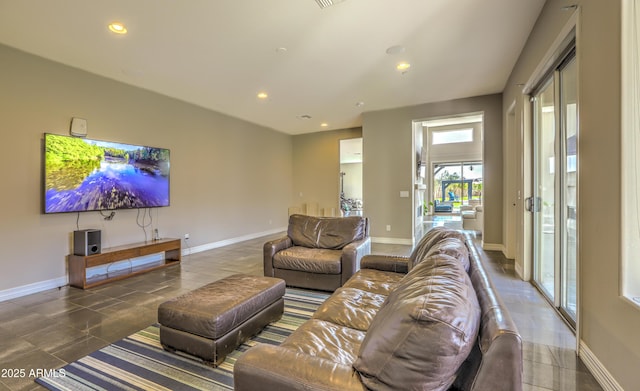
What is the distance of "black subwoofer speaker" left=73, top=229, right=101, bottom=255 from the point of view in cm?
367

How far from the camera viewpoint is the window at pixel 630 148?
5.13ft

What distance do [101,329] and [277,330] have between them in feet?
5.15

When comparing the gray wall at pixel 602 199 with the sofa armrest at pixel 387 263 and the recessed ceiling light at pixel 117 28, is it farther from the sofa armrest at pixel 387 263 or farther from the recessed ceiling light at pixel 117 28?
the recessed ceiling light at pixel 117 28

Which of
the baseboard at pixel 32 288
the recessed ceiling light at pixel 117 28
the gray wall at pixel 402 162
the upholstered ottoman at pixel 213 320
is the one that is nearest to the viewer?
the upholstered ottoman at pixel 213 320

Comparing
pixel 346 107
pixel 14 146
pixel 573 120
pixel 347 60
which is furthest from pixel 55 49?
pixel 573 120

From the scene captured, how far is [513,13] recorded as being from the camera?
2.93 metres

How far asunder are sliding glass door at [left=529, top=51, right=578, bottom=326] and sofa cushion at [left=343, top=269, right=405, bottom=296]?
4.93ft

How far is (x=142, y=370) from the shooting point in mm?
1950

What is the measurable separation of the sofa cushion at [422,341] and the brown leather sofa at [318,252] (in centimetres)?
222

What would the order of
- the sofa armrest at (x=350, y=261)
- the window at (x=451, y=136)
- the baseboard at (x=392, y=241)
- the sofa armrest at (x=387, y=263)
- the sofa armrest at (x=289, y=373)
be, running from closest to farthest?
the sofa armrest at (x=289, y=373) < the sofa armrest at (x=387, y=263) < the sofa armrest at (x=350, y=261) < the baseboard at (x=392, y=241) < the window at (x=451, y=136)

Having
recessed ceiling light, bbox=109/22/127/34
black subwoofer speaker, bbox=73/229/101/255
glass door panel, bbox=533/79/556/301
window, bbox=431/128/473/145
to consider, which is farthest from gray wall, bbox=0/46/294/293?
window, bbox=431/128/473/145

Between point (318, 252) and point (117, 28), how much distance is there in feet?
10.7

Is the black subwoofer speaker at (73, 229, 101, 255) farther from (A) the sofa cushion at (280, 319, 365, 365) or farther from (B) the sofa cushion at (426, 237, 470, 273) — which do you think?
(B) the sofa cushion at (426, 237, 470, 273)

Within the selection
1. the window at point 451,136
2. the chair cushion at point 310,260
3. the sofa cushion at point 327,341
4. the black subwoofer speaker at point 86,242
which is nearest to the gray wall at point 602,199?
the sofa cushion at point 327,341
